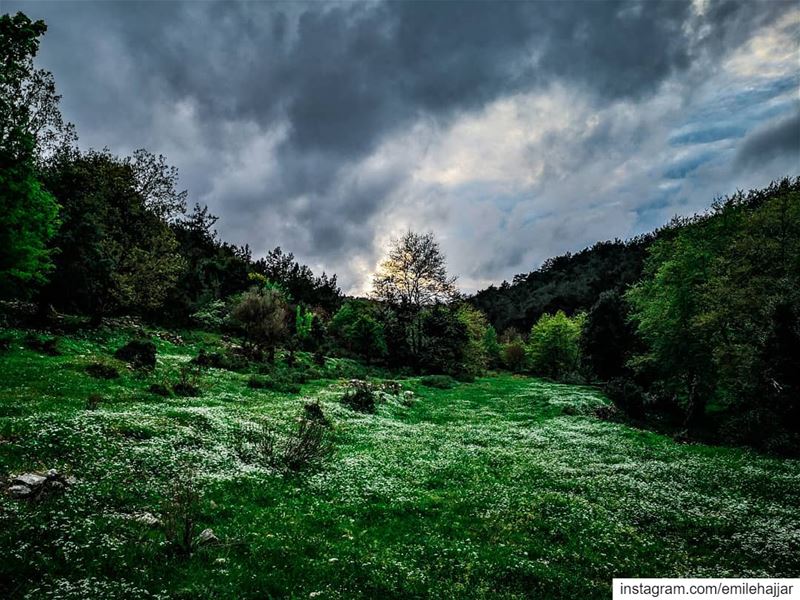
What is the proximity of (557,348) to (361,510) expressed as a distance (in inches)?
3454

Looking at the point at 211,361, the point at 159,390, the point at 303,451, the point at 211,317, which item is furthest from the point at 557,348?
the point at 303,451

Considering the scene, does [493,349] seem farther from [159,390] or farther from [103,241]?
[159,390]

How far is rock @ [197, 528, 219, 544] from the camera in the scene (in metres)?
9.42

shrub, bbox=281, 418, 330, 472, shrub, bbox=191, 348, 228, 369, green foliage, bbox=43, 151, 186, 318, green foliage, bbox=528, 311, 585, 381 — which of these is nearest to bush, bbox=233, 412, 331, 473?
shrub, bbox=281, 418, 330, 472

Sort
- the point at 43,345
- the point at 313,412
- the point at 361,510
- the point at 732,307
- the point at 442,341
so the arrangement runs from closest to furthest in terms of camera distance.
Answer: the point at 361,510, the point at 313,412, the point at 43,345, the point at 732,307, the point at 442,341

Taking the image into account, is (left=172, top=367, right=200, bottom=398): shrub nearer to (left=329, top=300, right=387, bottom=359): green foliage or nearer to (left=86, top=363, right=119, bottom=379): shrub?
(left=86, top=363, right=119, bottom=379): shrub

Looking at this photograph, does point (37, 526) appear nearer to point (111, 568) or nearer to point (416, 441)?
point (111, 568)

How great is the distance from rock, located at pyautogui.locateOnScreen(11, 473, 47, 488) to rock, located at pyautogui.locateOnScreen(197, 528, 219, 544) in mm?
4341

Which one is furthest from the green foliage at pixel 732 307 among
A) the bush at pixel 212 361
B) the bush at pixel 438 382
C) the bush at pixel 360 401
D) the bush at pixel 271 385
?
Result: the bush at pixel 212 361

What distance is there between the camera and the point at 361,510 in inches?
517

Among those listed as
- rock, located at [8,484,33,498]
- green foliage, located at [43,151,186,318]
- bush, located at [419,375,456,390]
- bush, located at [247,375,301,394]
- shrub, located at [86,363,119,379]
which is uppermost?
green foliage, located at [43,151,186,318]

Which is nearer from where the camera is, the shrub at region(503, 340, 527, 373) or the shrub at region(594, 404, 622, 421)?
the shrub at region(594, 404, 622, 421)

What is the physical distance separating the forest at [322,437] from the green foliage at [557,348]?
35.8 metres

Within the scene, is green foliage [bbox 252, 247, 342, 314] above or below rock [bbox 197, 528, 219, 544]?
above
